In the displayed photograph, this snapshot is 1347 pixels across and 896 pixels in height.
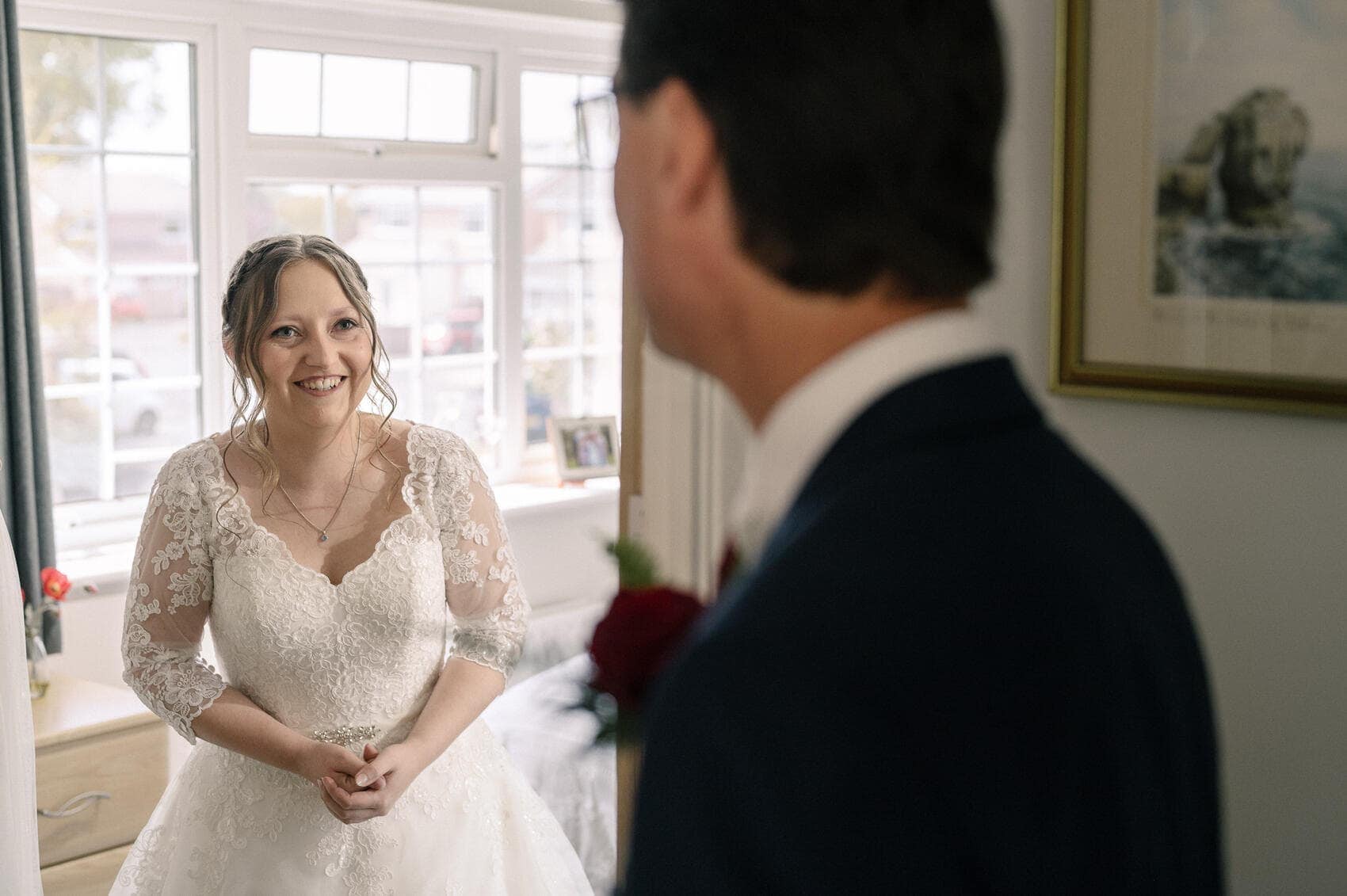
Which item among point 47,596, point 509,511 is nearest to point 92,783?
point 47,596

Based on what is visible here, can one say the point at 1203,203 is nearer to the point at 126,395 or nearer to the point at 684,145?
the point at 684,145

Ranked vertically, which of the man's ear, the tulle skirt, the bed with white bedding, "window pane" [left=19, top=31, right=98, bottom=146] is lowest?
the bed with white bedding

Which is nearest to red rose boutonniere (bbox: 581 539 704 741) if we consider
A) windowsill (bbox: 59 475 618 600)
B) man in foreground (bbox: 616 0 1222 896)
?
man in foreground (bbox: 616 0 1222 896)

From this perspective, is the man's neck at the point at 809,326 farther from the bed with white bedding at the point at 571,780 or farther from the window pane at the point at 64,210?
the window pane at the point at 64,210

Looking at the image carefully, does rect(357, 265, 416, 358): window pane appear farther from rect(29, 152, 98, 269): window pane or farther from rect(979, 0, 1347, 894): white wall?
rect(979, 0, 1347, 894): white wall

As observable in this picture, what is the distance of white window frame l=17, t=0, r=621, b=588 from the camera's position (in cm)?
374

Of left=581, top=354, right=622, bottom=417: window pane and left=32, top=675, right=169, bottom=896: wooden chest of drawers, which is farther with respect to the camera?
left=581, top=354, right=622, bottom=417: window pane

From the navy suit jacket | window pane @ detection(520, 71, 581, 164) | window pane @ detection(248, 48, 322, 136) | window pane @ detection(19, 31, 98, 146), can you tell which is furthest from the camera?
window pane @ detection(520, 71, 581, 164)

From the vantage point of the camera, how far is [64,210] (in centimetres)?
368

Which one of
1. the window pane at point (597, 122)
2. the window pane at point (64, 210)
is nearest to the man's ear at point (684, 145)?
the window pane at point (597, 122)

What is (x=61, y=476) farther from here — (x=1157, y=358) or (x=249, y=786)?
(x=1157, y=358)

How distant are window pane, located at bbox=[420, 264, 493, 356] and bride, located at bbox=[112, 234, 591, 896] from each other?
2435 millimetres

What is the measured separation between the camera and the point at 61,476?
→ 3.77 metres

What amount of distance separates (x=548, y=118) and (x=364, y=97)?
77 centimetres
